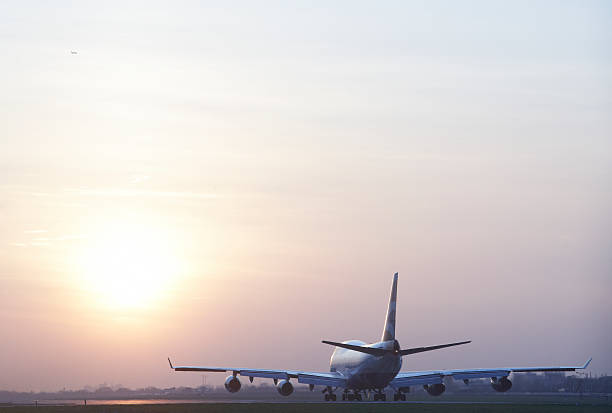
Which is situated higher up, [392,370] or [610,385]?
[392,370]

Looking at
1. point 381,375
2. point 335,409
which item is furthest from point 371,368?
point 335,409

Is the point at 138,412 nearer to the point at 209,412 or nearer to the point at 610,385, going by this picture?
the point at 209,412

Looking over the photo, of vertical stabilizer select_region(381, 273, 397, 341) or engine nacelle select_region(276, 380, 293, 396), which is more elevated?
A: vertical stabilizer select_region(381, 273, 397, 341)

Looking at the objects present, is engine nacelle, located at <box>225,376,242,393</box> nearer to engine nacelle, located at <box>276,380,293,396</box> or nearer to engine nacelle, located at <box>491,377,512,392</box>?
engine nacelle, located at <box>276,380,293,396</box>

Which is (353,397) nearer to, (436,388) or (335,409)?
(436,388)

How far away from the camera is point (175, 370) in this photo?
288ft

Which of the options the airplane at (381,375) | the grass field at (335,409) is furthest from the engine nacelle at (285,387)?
the grass field at (335,409)

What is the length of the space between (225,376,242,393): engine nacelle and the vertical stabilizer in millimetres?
14405

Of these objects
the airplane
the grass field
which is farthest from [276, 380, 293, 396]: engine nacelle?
the grass field

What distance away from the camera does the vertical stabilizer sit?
83500 millimetres

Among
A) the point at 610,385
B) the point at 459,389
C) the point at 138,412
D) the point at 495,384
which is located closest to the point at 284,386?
the point at 495,384

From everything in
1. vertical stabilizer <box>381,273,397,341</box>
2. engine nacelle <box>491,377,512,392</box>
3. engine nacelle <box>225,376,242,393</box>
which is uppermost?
vertical stabilizer <box>381,273,397,341</box>

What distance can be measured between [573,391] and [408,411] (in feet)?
300

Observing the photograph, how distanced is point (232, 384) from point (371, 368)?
43.4 ft
